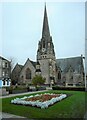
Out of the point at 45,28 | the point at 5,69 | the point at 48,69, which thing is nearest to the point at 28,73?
the point at 48,69

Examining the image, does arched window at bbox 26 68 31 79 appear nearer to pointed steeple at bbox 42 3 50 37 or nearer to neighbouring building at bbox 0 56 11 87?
pointed steeple at bbox 42 3 50 37

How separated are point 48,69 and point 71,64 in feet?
39.7

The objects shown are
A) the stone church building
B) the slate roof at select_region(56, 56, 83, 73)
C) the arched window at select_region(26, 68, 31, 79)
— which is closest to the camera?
the stone church building

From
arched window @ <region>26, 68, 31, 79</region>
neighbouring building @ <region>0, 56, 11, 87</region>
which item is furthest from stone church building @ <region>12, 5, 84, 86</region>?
neighbouring building @ <region>0, 56, 11, 87</region>

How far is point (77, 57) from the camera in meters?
78.4

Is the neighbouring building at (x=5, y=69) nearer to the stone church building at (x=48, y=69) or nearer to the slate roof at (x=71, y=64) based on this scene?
the stone church building at (x=48, y=69)

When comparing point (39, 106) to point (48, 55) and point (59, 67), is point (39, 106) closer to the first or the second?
point (48, 55)

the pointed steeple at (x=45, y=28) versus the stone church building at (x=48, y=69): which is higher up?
the pointed steeple at (x=45, y=28)

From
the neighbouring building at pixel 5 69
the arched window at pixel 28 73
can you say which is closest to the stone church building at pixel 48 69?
the arched window at pixel 28 73

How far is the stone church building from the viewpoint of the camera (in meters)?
71.0

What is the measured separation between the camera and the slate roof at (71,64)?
7564 cm

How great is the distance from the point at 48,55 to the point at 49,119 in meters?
63.1

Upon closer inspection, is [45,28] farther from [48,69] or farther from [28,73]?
[28,73]

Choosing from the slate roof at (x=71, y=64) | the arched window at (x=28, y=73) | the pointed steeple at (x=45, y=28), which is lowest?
the arched window at (x=28, y=73)
